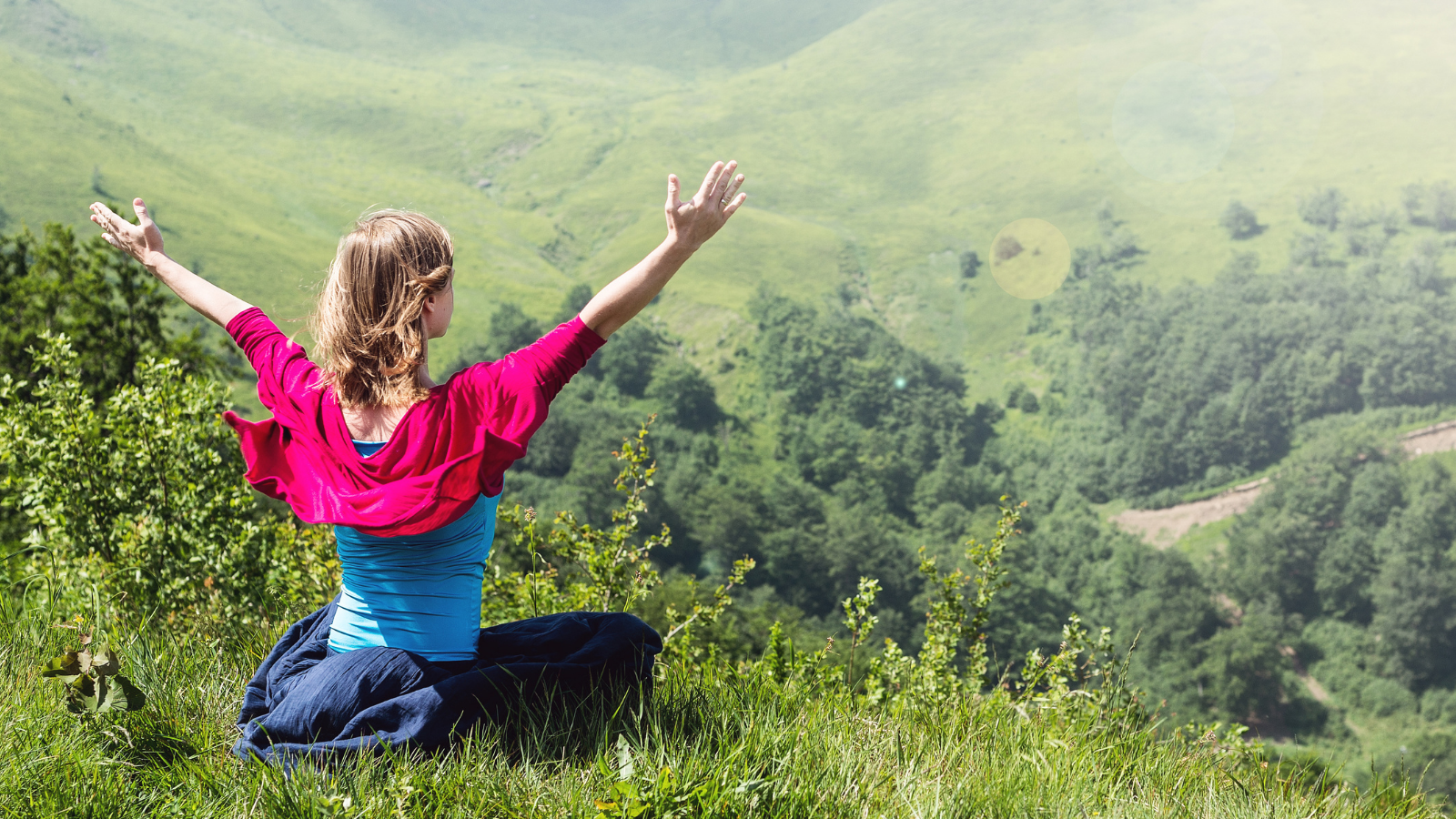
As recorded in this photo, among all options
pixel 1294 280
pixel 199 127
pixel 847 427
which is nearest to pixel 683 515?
pixel 847 427

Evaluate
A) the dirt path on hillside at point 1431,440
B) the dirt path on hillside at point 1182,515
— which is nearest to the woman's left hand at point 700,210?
the dirt path on hillside at point 1182,515

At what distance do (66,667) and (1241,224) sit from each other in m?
204

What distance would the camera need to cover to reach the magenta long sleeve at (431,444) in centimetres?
231

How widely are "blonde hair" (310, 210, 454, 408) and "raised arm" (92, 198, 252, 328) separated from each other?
2.16ft

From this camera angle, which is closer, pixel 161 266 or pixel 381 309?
pixel 381 309

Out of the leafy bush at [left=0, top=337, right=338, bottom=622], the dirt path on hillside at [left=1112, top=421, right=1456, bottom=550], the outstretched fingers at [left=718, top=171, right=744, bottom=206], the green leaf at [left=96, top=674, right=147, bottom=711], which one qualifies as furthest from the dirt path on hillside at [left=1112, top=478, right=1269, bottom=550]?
the green leaf at [left=96, top=674, right=147, bottom=711]

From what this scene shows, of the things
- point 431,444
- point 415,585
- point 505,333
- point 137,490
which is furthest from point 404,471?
point 505,333

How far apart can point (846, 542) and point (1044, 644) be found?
71.8 ft

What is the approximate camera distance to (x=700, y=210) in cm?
246

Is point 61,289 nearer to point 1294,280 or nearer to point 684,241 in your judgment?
point 684,241

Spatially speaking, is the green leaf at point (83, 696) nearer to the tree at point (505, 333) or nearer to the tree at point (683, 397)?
the tree at point (505, 333)

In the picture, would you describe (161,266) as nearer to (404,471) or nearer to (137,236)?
(137,236)

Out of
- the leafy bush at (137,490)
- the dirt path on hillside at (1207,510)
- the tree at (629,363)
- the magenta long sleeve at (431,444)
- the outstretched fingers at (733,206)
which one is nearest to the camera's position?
the magenta long sleeve at (431,444)

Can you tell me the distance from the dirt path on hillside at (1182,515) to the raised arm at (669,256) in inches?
5113
